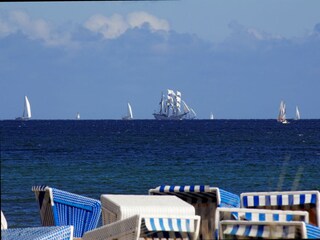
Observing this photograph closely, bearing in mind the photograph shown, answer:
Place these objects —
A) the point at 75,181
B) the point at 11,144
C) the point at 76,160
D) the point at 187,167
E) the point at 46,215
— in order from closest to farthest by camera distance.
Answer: the point at 46,215
the point at 75,181
the point at 187,167
the point at 76,160
the point at 11,144

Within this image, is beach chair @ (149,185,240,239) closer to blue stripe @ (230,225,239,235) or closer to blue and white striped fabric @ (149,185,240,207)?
blue and white striped fabric @ (149,185,240,207)

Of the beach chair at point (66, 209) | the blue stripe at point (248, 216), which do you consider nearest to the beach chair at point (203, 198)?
the beach chair at point (66, 209)

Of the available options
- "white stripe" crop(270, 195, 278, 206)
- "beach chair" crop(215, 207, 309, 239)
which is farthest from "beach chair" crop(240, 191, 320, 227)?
"beach chair" crop(215, 207, 309, 239)

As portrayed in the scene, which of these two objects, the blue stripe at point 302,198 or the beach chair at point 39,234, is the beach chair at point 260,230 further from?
the blue stripe at point 302,198

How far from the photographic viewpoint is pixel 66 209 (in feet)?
36.5

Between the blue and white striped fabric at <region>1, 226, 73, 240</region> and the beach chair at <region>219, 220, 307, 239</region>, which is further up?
the beach chair at <region>219, 220, 307, 239</region>

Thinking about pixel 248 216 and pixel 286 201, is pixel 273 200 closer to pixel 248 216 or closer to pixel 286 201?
pixel 286 201

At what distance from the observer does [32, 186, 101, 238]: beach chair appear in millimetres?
11016

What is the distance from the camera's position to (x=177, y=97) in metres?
122

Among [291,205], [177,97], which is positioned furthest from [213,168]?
[177,97]

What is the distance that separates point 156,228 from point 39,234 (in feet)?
3.78

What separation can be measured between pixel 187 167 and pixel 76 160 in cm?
612

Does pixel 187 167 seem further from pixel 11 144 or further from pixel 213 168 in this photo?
pixel 11 144

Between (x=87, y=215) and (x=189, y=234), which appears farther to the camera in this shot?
(x=87, y=215)
